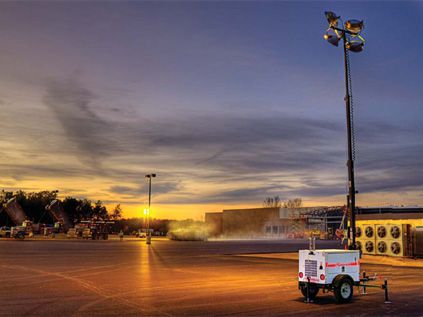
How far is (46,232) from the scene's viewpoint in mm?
92688

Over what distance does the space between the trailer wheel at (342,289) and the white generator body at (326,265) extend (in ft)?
0.53

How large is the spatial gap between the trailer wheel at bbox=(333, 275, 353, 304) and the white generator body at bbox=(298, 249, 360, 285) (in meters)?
0.16

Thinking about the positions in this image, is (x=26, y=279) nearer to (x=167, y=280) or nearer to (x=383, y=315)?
(x=167, y=280)

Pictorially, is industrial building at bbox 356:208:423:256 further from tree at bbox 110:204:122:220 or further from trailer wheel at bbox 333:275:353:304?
tree at bbox 110:204:122:220

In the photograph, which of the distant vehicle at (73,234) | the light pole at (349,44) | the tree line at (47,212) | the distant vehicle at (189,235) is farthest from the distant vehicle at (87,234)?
the light pole at (349,44)

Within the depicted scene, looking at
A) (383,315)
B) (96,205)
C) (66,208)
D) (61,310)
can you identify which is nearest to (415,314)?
(383,315)

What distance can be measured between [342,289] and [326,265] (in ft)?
3.02

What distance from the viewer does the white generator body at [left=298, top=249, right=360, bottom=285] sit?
14.8 metres

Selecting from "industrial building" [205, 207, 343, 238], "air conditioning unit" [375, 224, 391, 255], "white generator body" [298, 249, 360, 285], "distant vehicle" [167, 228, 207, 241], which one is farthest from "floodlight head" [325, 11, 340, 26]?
"industrial building" [205, 207, 343, 238]

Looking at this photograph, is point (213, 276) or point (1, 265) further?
point (1, 265)

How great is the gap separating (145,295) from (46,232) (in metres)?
Answer: 83.3

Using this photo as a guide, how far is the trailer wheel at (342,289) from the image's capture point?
14.7m

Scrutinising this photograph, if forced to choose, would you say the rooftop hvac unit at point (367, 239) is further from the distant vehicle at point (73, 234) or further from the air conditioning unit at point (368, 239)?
the distant vehicle at point (73, 234)

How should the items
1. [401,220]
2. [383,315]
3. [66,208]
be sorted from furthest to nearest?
[66,208]
[401,220]
[383,315]
